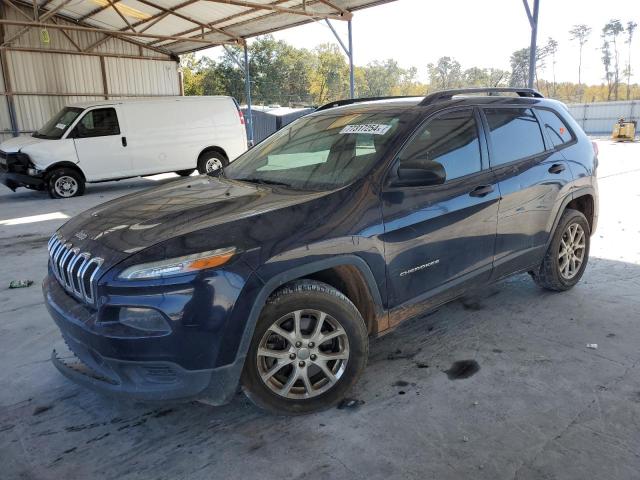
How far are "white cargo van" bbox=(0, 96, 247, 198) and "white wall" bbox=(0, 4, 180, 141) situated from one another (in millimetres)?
7969

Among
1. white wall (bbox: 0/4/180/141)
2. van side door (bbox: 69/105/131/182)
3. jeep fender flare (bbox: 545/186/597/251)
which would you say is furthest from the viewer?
white wall (bbox: 0/4/180/141)

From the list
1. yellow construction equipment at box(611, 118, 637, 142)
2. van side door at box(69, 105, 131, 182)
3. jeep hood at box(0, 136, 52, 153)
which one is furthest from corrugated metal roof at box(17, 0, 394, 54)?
yellow construction equipment at box(611, 118, 637, 142)

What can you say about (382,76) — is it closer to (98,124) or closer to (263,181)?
(98,124)

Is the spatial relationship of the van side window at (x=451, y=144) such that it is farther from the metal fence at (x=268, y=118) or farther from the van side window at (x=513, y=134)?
the metal fence at (x=268, y=118)

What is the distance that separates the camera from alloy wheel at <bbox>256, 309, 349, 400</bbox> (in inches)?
103

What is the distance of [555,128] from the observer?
13.7 feet

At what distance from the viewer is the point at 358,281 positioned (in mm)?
2877

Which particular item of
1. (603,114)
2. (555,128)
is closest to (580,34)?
(603,114)

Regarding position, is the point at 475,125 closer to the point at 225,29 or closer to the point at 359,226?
the point at 359,226

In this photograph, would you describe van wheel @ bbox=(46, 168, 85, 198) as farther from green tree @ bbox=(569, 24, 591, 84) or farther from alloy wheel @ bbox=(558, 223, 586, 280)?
green tree @ bbox=(569, 24, 591, 84)

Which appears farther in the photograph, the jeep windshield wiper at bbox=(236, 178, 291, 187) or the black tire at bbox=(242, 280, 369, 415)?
the jeep windshield wiper at bbox=(236, 178, 291, 187)

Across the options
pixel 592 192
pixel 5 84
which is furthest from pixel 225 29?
pixel 592 192

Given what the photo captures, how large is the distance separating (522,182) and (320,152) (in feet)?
4.96

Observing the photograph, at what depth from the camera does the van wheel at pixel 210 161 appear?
1235cm
